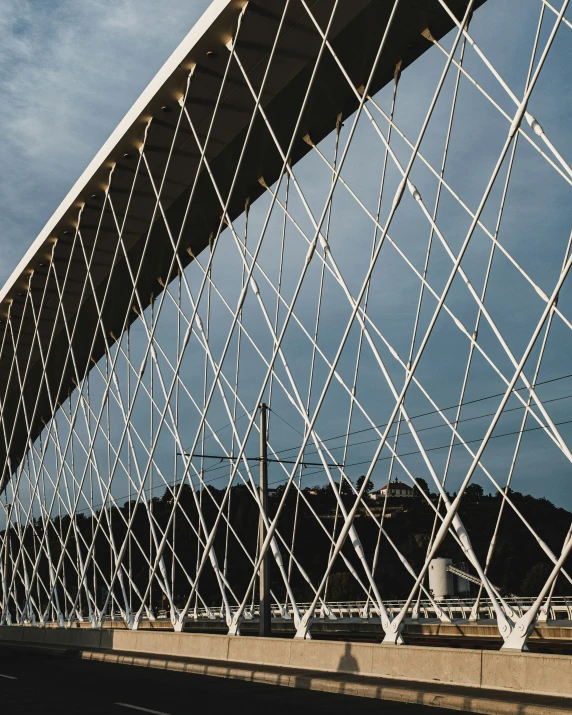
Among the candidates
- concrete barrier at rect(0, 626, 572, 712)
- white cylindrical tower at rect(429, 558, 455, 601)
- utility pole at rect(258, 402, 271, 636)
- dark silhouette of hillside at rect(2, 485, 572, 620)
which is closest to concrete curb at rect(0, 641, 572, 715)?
concrete barrier at rect(0, 626, 572, 712)

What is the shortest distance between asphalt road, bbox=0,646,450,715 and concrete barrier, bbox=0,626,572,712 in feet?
3.55

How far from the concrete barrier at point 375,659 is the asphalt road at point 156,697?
3.55 feet

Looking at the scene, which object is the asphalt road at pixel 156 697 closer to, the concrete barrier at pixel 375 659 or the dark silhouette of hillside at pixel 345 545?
the concrete barrier at pixel 375 659

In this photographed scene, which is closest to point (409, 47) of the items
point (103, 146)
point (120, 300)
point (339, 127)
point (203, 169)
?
point (339, 127)

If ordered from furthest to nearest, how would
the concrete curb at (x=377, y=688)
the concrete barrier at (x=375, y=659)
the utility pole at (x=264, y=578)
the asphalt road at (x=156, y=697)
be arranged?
the utility pole at (x=264, y=578) < the asphalt road at (x=156, y=697) < the concrete barrier at (x=375, y=659) < the concrete curb at (x=377, y=688)

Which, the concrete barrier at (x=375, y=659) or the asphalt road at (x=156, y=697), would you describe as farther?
the asphalt road at (x=156, y=697)

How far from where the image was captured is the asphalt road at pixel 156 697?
11498 mm

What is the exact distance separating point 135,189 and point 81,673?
592 inches

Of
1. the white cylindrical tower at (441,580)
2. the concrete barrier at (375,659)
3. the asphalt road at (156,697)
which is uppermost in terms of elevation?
the white cylindrical tower at (441,580)

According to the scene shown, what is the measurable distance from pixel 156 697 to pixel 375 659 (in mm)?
3334

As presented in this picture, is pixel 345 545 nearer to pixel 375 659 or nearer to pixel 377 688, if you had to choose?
pixel 375 659

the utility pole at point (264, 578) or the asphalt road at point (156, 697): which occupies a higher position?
the utility pole at point (264, 578)

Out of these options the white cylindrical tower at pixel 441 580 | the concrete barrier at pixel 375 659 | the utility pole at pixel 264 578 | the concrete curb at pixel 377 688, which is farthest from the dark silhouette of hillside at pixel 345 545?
the concrete curb at pixel 377 688

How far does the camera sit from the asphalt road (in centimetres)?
1150
